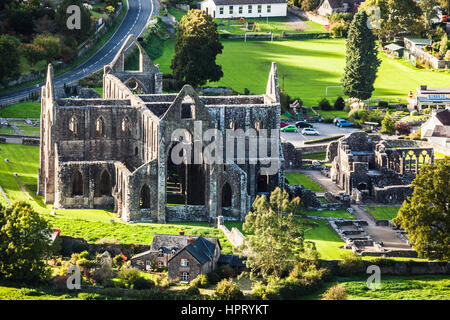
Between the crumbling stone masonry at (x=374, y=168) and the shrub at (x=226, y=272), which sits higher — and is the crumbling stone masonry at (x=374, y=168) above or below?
above

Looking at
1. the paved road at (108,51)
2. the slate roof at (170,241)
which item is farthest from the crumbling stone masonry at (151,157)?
the paved road at (108,51)

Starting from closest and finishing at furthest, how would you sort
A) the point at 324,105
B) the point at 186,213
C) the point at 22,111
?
the point at 186,213
the point at 22,111
the point at 324,105

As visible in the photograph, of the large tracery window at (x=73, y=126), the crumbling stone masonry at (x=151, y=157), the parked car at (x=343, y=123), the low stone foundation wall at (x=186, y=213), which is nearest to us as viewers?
the crumbling stone masonry at (x=151, y=157)

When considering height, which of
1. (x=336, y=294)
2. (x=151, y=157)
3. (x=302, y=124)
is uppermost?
(x=151, y=157)

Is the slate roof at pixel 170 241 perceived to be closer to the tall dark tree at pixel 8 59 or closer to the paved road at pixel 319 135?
the paved road at pixel 319 135

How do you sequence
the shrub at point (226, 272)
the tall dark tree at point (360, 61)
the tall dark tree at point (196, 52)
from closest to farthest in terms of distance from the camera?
the shrub at point (226, 272) < the tall dark tree at point (196, 52) < the tall dark tree at point (360, 61)

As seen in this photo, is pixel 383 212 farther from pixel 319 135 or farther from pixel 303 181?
pixel 319 135

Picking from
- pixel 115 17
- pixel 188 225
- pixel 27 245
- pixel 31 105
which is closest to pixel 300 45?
pixel 115 17

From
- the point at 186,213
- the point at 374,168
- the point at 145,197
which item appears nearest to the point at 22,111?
the point at 145,197
